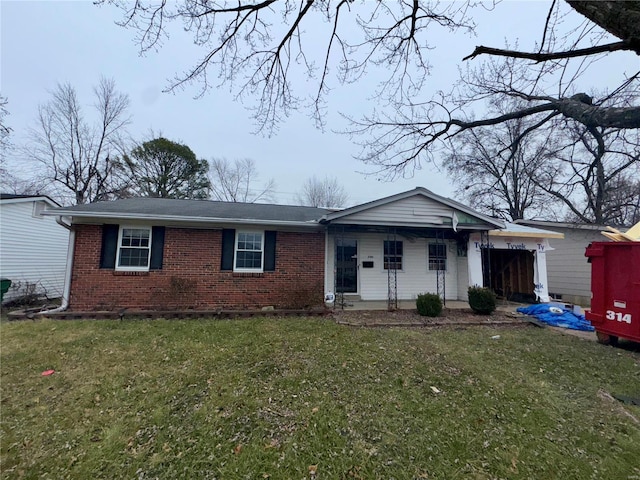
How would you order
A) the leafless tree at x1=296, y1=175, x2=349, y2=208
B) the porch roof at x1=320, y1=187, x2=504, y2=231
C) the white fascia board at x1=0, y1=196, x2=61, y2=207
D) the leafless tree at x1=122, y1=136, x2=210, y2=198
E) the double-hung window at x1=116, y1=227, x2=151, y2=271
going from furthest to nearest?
the leafless tree at x1=296, y1=175, x2=349, y2=208, the leafless tree at x1=122, y1=136, x2=210, y2=198, the white fascia board at x1=0, y1=196, x2=61, y2=207, the porch roof at x1=320, y1=187, x2=504, y2=231, the double-hung window at x1=116, y1=227, x2=151, y2=271

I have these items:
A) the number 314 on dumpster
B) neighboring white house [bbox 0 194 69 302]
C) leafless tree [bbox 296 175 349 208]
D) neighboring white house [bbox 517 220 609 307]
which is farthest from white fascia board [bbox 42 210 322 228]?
leafless tree [bbox 296 175 349 208]

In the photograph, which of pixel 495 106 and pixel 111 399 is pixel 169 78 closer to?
pixel 111 399

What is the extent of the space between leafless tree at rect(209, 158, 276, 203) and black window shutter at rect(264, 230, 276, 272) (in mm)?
21587

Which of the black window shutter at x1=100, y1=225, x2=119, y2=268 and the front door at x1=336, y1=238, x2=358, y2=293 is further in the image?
the front door at x1=336, y1=238, x2=358, y2=293

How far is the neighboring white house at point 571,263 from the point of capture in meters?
12.2

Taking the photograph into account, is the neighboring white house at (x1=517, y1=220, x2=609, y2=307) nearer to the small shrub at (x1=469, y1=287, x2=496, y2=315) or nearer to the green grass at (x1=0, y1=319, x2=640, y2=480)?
the small shrub at (x1=469, y1=287, x2=496, y2=315)

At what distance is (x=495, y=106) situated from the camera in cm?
666

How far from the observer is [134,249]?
8617 mm

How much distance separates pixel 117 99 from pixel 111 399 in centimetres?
2579

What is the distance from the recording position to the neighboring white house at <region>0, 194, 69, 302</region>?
10672 mm

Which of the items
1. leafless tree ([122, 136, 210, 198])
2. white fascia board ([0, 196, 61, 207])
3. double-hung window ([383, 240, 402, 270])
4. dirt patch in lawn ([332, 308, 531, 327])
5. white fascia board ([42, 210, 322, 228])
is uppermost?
leafless tree ([122, 136, 210, 198])

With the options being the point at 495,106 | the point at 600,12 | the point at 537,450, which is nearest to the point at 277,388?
the point at 537,450

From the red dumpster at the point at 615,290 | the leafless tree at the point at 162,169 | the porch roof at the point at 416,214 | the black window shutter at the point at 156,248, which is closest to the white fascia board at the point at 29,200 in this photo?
the black window shutter at the point at 156,248

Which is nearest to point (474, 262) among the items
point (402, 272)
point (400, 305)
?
point (402, 272)
